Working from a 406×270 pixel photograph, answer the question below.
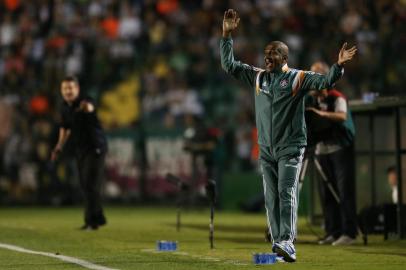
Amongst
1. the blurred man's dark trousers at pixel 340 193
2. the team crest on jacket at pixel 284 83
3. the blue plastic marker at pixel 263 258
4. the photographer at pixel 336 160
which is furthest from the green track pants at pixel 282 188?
the blurred man's dark trousers at pixel 340 193

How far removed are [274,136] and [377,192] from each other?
6.56 meters

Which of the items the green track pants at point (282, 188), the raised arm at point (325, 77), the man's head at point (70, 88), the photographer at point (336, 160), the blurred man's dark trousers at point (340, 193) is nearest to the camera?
the raised arm at point (325, 77)

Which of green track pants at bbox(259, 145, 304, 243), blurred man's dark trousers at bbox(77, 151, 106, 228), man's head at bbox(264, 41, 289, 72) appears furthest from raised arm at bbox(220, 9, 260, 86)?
blurred man's dark trousers at bbox(77, 151, 106, 228)

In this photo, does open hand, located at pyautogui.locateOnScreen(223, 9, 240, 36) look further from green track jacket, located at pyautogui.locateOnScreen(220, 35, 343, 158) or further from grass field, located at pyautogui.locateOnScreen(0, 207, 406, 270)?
grass field, located at pyautogui.locateOnScreen(0, 207, 406, 270)

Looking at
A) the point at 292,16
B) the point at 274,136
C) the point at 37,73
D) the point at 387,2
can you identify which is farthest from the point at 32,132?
the point at 274,136

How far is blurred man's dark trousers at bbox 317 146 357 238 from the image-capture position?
13.7 m

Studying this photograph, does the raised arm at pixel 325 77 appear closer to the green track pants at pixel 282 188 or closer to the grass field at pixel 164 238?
the green track pants at pixel 282 188

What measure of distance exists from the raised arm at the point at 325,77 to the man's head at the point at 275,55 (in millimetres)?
219

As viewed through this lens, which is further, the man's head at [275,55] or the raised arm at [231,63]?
the raised arm at [231,63]

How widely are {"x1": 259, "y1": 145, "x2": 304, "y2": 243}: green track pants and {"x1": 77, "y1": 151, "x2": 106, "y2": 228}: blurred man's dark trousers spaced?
583 centimetres

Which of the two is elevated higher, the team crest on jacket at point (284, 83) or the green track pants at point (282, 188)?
the team crest on jacket at point (284, 83)

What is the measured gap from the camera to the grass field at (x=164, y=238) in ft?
34.7

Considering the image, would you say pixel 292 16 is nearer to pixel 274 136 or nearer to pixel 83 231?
pixel 83 231

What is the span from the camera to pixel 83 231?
15977mm
